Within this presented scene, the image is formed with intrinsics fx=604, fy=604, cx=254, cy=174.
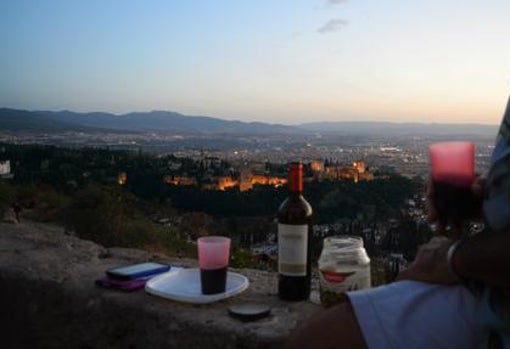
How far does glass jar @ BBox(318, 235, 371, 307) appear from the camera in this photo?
1.63 m

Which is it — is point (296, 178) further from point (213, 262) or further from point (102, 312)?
point (102, 312)

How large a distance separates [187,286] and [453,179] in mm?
962

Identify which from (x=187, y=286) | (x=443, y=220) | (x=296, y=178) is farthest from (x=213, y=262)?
(x=443, y=220)

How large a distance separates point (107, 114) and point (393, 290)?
91.5 meters

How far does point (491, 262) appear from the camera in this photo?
3.60 ft

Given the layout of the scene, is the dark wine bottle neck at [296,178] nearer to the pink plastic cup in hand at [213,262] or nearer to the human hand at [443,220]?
the pink plastic cup in hand at [213,262]

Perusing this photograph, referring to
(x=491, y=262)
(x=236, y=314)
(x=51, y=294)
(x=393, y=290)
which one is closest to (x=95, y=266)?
(x=51, y=294)

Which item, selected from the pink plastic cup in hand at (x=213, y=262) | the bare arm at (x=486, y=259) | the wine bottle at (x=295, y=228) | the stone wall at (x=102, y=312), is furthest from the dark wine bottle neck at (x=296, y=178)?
the bare arm at (x=486, y=259)

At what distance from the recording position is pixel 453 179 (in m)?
1.34

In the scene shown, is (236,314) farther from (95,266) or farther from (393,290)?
(95,266)

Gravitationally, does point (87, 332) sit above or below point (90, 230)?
above

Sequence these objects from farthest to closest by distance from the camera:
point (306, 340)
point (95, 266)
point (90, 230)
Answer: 1. point (90, 230)
2. point (95, 266)
3. point (306, 340)

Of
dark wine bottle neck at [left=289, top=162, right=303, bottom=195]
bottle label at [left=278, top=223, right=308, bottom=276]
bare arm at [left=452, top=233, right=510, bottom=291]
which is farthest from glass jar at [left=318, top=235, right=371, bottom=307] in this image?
bare arm at [left=452, top=233, right=510, bottom=291]

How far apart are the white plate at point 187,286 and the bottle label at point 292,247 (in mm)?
213
